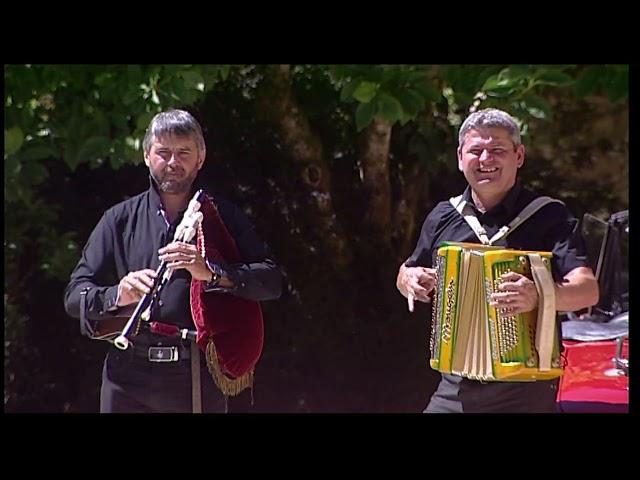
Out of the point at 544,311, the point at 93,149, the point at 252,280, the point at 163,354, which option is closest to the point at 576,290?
the point at 544,311

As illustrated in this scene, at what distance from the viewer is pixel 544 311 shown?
3.22 m

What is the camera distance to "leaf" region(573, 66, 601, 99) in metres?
4.37

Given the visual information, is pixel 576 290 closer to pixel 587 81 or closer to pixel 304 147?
pixel 587 81

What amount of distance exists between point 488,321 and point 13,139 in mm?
2324

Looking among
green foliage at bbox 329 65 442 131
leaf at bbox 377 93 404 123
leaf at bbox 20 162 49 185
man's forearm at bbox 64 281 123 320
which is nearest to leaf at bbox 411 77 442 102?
green foliage at bbox 329 65 442 131

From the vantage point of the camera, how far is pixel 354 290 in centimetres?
485

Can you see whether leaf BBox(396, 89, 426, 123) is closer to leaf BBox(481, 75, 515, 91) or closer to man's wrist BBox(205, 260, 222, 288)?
leaf BBox(481, 75, 515, 91)

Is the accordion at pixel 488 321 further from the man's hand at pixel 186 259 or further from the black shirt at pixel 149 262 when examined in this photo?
the man's hand at pixel 186 259

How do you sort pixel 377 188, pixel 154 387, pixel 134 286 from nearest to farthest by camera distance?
pixel 134 286 → pixel 154 387 → pixel 377 188

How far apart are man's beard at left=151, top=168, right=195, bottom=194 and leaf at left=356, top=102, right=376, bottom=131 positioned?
95 cm

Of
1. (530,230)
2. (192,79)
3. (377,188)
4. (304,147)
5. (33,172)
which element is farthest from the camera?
(377,188)

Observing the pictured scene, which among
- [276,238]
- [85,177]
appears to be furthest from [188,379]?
[85,177]

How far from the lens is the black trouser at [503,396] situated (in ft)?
11.1

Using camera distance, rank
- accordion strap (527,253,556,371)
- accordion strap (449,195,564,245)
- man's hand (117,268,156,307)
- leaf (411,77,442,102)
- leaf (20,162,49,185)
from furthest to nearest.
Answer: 1. leaf (20,162,49,185)
2. leaf (411,77,442,102)
3. man's hand (117,268,156,307)
4. accordion strap (449,195,564,245)
5. accordion strap (527,253,556,371)
